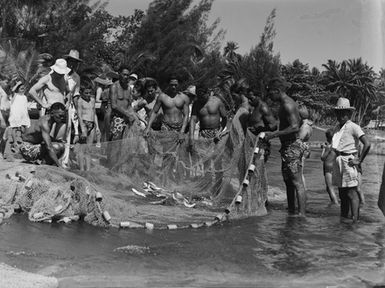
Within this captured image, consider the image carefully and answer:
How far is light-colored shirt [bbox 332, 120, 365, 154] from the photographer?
6.90 m

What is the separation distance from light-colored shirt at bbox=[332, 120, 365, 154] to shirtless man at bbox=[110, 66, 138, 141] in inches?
137

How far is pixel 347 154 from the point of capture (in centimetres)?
696

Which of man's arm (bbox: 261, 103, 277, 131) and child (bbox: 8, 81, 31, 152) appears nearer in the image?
man's arm (bbox: 261, 103, 277, 131)

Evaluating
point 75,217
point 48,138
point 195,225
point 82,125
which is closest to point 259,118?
point 195,225

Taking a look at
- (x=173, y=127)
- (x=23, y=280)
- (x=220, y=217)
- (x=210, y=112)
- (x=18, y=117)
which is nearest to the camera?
(x=23, y=280)

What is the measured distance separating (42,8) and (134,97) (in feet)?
48.2

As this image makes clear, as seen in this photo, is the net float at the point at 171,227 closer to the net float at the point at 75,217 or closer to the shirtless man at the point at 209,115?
the net float at the point at 75,217

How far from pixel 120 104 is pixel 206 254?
4597 mm

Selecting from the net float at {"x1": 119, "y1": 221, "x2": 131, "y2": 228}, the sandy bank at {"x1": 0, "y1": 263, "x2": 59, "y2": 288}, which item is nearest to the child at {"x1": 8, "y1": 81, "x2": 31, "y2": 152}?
the net float at {"x1": 119, "y1": 221, "x2": 131, "y2": 228}

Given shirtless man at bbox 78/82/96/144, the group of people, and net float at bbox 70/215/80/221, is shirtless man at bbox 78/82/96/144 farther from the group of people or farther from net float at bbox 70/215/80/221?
net float at bbox 70/215/80/221

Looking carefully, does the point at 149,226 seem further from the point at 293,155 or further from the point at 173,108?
the point at 173,108

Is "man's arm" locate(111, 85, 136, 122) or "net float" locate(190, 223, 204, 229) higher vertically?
"man's arm" locate(111, 85, 136, 122)

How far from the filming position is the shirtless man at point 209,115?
8430 millimetres

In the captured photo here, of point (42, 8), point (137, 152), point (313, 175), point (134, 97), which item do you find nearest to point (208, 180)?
point (137, 152)
